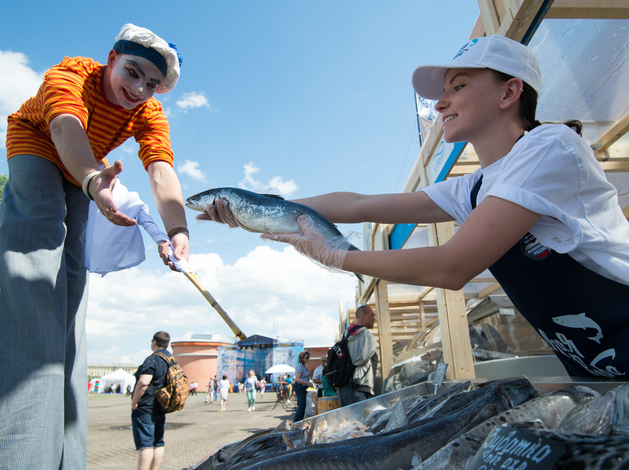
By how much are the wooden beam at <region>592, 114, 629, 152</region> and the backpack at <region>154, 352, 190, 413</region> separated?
590 cm

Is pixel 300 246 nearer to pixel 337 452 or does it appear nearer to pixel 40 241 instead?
pixel 337 452

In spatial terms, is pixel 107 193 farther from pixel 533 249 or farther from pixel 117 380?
pixel 117 380

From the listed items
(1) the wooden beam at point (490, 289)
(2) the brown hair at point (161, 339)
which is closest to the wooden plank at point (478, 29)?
(2) the brown hair at point (161, 339)

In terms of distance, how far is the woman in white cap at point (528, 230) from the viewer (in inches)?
A: 50.3

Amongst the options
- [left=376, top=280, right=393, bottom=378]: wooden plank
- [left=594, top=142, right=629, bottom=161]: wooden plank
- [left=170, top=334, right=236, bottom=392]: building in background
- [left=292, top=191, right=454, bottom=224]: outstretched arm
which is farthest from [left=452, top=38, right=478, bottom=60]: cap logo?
[left=170, top=334, right=236, bottom=392]: building in background

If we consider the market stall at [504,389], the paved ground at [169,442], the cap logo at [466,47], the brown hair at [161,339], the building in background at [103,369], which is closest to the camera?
the market stall at [504,389]

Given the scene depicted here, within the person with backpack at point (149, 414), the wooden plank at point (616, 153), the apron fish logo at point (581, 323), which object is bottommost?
the person with backpack at point (149, 414)

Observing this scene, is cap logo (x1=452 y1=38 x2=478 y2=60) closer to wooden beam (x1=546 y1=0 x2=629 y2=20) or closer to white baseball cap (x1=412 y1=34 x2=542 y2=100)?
white baseball cap (x1=412 y1=34 x2=542 y2=100)

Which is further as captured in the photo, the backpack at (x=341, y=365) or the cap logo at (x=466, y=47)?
the backpack at (x=341, y=365)

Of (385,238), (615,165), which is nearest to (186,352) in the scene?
(385,238)

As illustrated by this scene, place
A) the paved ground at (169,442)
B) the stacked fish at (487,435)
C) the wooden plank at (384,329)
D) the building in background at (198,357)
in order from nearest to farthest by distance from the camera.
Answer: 1. the stacked fish at (487,435)
2. the paved ground at (169,442)
3. the wooden plank at (384,329)
4. the building in background at (198,357)

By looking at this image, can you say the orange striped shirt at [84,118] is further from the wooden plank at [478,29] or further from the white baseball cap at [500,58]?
the wooden plank at [478,29]

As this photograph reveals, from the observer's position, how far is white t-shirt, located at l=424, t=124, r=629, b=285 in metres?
1.28

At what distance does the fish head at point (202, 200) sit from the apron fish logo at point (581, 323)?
1594 millimetres
